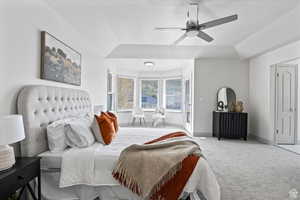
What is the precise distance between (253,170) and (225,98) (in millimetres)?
2894

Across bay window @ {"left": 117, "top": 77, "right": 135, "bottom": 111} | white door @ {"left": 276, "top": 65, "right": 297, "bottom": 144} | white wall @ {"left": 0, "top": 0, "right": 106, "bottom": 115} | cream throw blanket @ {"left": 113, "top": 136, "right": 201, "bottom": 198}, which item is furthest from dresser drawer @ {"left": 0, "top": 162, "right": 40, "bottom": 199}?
bay window @ {"left": 117, "top": 77, "right": 135, "bottom": 111}

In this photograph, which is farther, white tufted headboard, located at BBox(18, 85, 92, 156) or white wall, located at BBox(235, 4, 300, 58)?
white wall, located at BBox(235, 4, 300, 58)

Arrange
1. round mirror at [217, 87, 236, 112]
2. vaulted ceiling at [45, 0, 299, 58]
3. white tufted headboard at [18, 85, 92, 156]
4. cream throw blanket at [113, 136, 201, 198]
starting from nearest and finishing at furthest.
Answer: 1. cream throw blanket at [113, 136, 201, 198]
2. white tufted headboard at [18, 85, 92, 156]
3. vaulted ceiling at [45, 0, 299, 58]
4. round mirror at [217, 87, 236, 112]

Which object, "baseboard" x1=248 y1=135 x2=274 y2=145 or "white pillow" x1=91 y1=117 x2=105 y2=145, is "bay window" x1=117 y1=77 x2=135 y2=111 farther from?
"white pillow" x1=91 y1=117 x2=105 y2=145

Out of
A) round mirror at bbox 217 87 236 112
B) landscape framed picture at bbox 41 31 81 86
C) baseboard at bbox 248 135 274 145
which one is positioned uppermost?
landscape framed picture at bbox 41 31 81 86

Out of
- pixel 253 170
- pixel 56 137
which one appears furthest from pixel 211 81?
pixel 56 137

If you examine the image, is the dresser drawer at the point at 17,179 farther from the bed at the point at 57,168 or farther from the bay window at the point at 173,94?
the bay window at the point at 173,94

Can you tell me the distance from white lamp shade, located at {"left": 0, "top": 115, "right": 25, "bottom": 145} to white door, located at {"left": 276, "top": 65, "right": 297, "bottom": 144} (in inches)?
216

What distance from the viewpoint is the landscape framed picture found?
2.38 metres

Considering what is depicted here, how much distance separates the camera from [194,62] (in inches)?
223

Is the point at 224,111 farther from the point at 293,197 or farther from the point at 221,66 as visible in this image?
the point at 293,197

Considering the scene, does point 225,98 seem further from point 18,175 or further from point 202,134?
point 18,175

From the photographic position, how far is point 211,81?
18.7ft

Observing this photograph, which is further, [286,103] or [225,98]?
[225,98]
